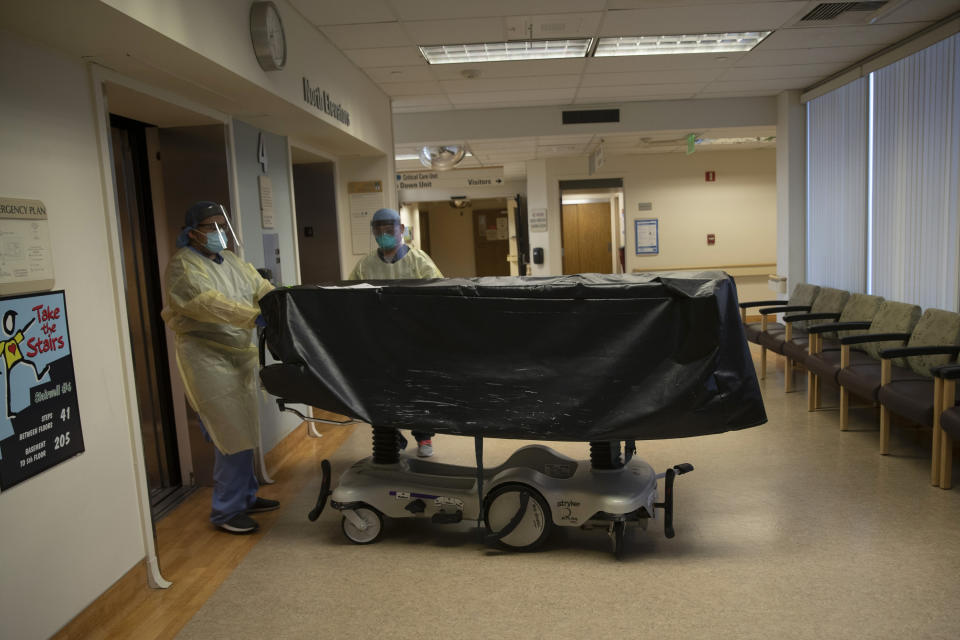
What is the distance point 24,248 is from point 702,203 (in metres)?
9.99

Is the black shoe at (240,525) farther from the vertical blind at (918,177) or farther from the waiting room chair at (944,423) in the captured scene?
the vertical blind at (918,177)

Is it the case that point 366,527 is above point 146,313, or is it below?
below

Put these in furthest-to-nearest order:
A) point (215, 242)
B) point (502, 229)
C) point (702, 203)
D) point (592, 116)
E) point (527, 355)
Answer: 1. point (502, 229)
2. point (702, 203)
3. point (592, 116)
4. point (215, 242)
5. point (527, 355)

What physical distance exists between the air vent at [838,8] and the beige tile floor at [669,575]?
9.44 ft

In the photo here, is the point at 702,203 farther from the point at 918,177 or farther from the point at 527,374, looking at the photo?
the point at 527,374

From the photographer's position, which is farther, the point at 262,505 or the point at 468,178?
the point at 468,178

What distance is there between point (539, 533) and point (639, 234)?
8.34 meters

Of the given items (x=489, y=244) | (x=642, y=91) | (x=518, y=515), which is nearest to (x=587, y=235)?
(x=489, y=244)

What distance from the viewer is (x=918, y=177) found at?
5.09 metres

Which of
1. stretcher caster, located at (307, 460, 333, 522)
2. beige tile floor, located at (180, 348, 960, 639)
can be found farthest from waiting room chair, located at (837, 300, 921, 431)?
stretcher caster, located at (307, 460, 333, 522)

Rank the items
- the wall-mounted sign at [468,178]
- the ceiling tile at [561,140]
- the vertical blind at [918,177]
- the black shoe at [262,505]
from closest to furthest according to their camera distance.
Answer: the black shoe at [262,505] → the vertical blind at [918,177] → the ceiling tile at [561,140] → the wall-mounted sign at [468,178]

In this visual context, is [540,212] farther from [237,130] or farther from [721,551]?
[721,551]

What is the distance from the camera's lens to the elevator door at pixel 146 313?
3.93 m

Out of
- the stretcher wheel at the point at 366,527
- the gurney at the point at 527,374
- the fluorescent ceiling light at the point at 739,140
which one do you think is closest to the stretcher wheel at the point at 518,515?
the gurney at the point at 527,374
